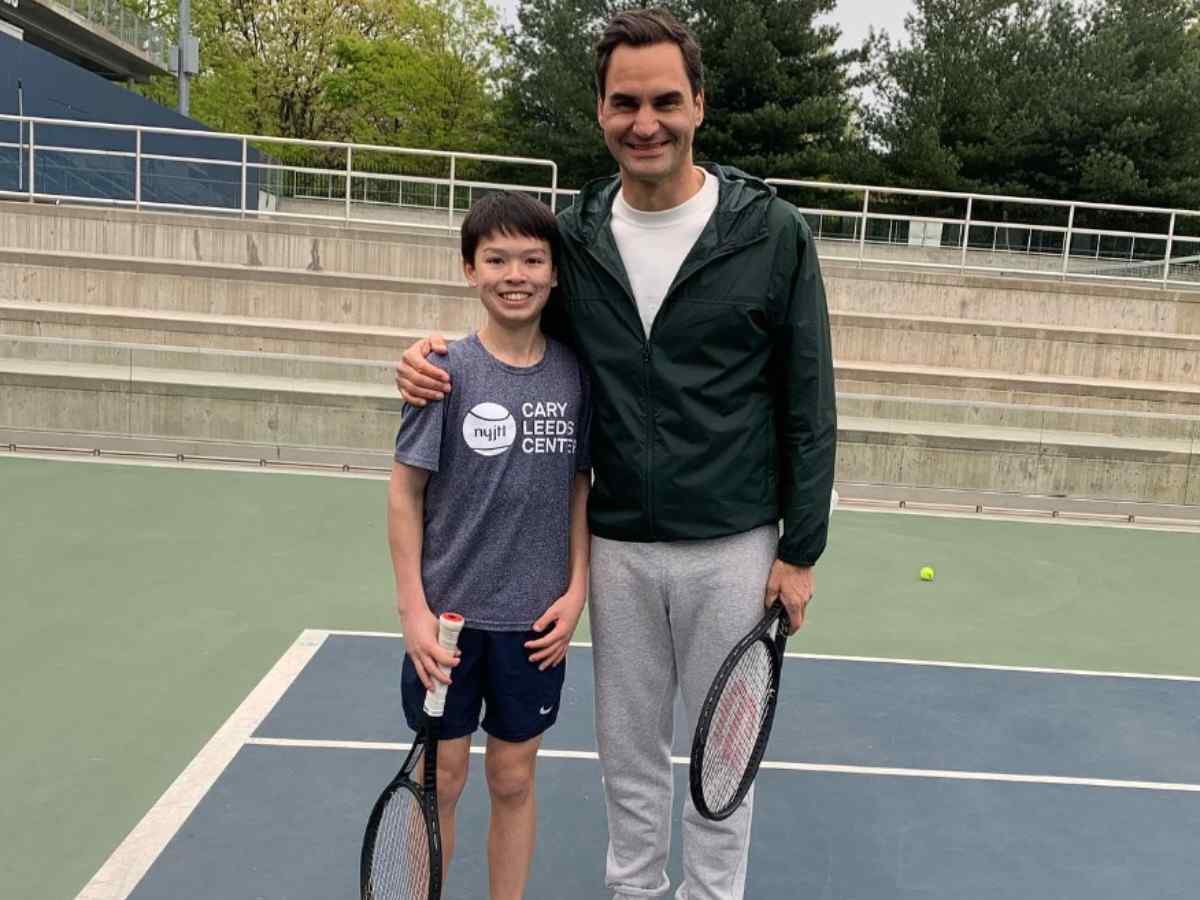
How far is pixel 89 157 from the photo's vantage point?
12.6 metres

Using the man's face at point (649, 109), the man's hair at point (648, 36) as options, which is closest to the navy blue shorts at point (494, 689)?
the man's face at point (649, 109)

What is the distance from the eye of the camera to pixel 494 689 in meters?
2.73

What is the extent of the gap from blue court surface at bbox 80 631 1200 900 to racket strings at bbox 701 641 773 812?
73cm

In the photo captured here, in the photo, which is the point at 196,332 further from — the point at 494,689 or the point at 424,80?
the point at 424,80

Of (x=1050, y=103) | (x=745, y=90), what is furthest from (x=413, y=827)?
(x=1050, y=103)

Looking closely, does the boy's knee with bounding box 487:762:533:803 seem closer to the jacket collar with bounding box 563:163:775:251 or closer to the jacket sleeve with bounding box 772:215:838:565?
the jacket sleeve with bounding box 772:215:838:565

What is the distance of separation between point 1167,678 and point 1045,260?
9.23 meters

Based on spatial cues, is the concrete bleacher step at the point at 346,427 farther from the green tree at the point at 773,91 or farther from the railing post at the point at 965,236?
the green tree at the point at 773,91

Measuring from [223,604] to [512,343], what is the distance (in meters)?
3.61

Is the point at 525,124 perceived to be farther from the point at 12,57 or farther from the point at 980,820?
the point at 980,820

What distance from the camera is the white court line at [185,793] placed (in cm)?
319

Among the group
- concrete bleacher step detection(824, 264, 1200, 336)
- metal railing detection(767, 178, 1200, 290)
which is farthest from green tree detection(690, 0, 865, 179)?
concrete bleacher step detection(824, 264, 1200, 336)

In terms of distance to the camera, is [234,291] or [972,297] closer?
[234,291]

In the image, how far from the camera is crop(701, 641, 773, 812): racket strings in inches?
105
